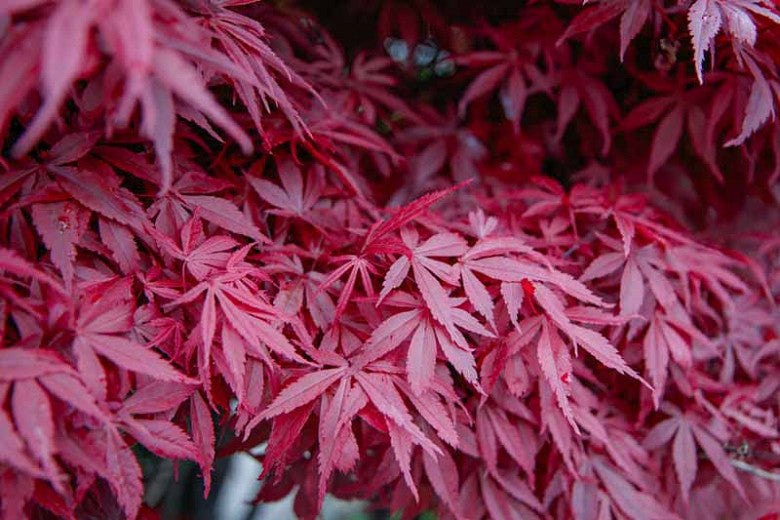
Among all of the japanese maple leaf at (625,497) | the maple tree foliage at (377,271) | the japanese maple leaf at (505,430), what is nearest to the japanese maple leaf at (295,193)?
the maple tree foliage at (377,271)

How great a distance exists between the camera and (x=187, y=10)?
79 centimetres

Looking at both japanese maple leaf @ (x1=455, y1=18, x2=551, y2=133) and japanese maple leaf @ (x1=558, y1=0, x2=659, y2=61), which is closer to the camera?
japanese maple leaf @ (x1=558, y1=0, x2=659, y2=61)

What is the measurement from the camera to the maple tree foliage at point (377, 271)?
0.68 metres

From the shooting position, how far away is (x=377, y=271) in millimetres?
879

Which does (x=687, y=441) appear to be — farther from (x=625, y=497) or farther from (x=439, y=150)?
(x=439, y=150)

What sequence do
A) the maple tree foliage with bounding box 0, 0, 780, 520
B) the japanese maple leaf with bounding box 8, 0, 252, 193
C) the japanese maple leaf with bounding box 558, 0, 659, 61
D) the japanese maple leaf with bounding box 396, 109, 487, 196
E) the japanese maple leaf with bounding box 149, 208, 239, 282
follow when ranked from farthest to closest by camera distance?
the japanese maple leaf with bounding box 396, 109, 487, 196
the japanese maple leaf with bounding box 558, 0, 659, 61
the japanese maple leaf with bounding box 149, 208, 239, 282
the maple tree foliage with bounding box 0, 0, 780, 520
the japanese maple leaf with bounding box 8, 0, 252, 193

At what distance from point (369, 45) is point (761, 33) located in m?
0.91

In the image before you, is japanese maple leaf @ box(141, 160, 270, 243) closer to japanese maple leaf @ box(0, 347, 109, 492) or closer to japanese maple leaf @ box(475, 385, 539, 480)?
japanese maple leaf @ box(0, 347, 109, 492)

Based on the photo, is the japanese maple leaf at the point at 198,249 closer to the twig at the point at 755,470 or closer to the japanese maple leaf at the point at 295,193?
the japanese maple leaf at the point at 295,193

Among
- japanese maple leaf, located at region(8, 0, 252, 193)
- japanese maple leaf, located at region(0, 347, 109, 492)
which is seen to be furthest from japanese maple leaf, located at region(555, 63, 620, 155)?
japanese maple leaf, located at region(0, 347, 109, 492)

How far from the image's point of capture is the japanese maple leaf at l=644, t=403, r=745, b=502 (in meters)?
1.06

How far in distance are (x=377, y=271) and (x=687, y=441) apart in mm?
633

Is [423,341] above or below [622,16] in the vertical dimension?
below

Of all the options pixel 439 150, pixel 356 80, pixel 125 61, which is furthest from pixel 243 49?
pixel 439 150
